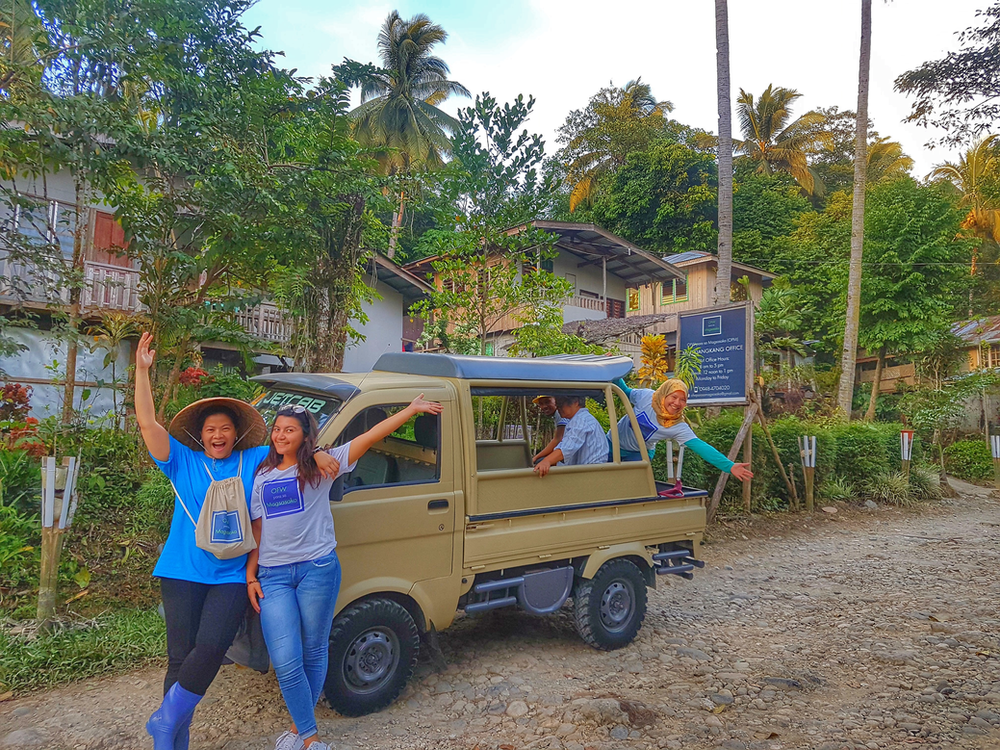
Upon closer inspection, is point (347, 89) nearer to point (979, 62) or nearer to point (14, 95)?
point (14, 95)

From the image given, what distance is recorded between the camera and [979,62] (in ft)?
52.8

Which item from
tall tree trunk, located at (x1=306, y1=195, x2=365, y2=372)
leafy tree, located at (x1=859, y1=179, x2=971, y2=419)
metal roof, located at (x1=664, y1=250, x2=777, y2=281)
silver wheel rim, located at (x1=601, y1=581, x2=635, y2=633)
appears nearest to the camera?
silver wheel rim, located at (x1=601, y1=581, x2=635, y2=633)

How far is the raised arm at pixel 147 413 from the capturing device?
9.91 feet

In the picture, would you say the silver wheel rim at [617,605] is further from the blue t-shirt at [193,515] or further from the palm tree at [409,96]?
the palm tree at [409,96]

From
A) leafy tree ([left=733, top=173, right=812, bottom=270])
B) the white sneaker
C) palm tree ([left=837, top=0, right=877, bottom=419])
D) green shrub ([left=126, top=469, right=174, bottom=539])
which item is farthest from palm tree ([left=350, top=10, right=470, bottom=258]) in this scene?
the white sneaker

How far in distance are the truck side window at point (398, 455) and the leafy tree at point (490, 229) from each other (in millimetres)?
4637

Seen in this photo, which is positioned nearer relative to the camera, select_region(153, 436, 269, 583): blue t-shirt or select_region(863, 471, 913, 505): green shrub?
select_region(153, 436, 269, 583): blue t-shirt

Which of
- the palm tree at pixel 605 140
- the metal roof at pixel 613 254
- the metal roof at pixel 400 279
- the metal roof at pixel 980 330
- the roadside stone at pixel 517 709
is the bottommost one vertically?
the roadside stone at pixel 517 709

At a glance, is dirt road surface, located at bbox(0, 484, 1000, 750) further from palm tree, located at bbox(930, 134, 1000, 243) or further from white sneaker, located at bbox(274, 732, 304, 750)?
palm tree, located at bbox(930, 134, 1000, 243)

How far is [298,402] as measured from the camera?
13.8ft

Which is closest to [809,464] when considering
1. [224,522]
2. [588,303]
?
[224,522]

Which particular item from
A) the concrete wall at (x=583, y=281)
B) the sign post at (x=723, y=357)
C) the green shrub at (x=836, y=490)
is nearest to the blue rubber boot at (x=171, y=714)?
the sign post at (x=723, y=357)

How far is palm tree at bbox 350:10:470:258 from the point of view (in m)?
29.8

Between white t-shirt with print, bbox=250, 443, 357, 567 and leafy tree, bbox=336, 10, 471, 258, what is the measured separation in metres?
27.0
